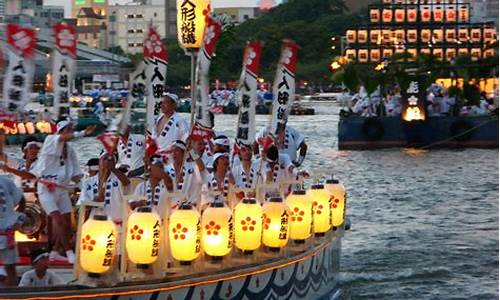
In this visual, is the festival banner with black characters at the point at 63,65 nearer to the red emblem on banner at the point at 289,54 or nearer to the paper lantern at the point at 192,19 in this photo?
the paper lantern at the point at 192,19

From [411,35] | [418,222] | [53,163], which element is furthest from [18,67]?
[411,35]

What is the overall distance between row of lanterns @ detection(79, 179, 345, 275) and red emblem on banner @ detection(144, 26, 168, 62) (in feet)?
8.03

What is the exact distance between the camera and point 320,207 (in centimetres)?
1700

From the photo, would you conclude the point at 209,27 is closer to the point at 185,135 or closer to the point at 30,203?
the point at 185,135

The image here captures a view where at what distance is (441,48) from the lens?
106m

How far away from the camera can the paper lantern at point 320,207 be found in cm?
1698

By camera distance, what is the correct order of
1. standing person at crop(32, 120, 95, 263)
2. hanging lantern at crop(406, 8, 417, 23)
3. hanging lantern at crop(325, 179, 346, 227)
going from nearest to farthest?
standing person at crop(32, 120, 95, 263), hanging lantern at crop(325, 179, 346, 227), hanging lantern at crop(406, 8, 417, 23)

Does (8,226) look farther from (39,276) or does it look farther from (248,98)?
(248,98)

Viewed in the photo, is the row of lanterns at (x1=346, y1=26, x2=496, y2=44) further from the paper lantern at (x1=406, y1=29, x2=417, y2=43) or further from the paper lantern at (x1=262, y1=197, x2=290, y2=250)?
the paper lantern at (x1=262, y1=197, x2=290, y2=250)

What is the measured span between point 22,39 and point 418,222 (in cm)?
1863

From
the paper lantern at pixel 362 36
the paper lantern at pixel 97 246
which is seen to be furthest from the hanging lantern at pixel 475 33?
the paper lantern at pixel 97 246

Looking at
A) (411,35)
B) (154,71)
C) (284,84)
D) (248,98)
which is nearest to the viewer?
(154,71)

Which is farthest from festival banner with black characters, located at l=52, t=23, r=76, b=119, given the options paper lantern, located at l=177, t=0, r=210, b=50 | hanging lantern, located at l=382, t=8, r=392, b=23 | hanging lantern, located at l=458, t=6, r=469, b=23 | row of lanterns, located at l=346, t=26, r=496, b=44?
hanging lantern, located at l=458, t=6, r=469, b=23

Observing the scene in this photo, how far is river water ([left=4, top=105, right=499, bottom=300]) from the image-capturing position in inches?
876
